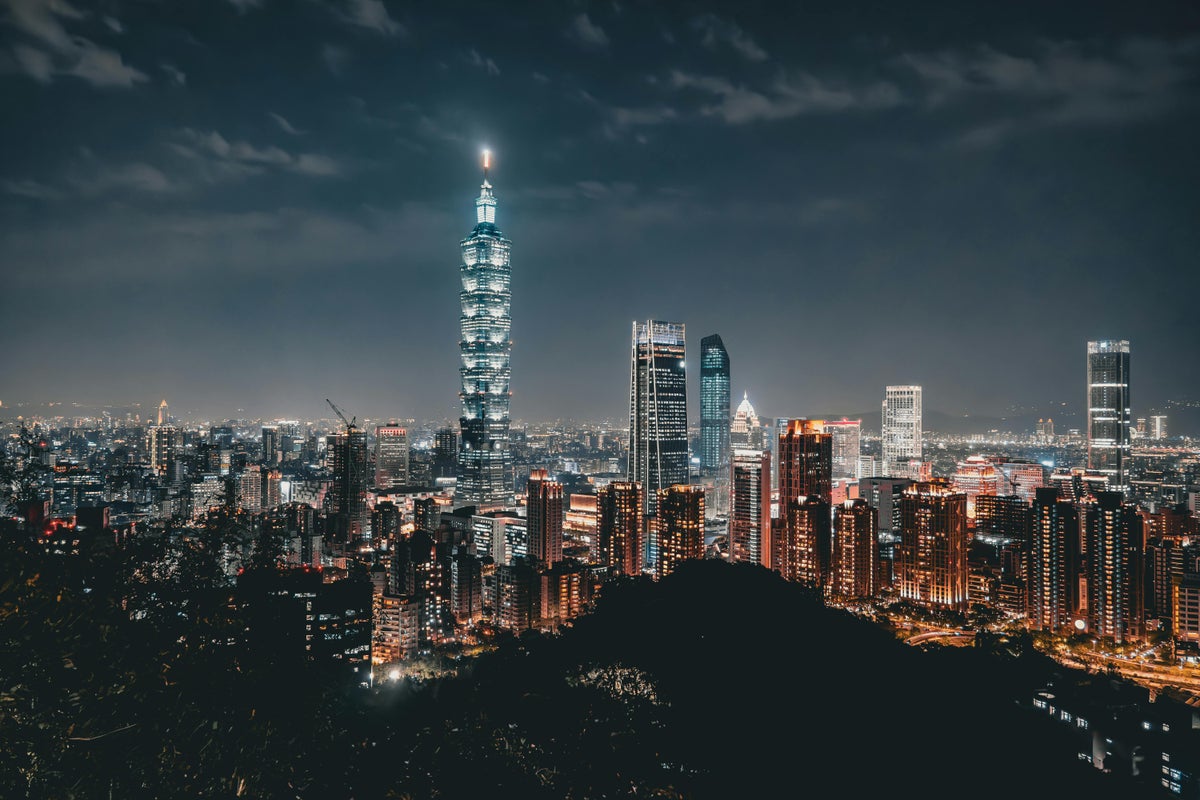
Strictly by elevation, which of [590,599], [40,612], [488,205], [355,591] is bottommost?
[590,599]

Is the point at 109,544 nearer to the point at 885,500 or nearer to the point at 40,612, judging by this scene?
the point at 40,612

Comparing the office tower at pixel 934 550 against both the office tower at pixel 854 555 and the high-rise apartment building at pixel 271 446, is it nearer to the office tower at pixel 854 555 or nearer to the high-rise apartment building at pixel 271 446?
the office tower at pixel 854 555

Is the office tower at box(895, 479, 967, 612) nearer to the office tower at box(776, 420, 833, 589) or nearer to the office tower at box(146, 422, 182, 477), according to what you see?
the office tower at box(776, 420, 833, 589)

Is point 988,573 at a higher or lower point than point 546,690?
lower

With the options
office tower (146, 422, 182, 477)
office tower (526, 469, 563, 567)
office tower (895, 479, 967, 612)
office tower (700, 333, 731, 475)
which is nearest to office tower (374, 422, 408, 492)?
office tower (146, 422, 182, 477)

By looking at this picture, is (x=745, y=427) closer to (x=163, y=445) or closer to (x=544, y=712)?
(x=163, y=445)

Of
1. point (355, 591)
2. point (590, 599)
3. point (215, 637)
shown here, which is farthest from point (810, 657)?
point (590, 599)

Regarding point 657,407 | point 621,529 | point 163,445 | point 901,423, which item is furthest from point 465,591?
point 901,423

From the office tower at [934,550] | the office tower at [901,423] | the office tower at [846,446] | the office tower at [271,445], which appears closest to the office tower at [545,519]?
the office tower at [934,550]
